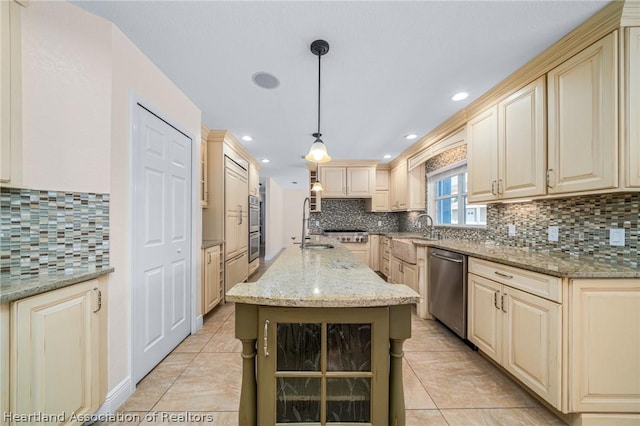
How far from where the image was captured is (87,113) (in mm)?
1464

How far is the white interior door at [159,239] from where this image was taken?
1.80 metres

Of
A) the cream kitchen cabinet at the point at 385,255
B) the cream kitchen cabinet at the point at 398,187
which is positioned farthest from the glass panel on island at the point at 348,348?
the cream kitchen cabinet at the point at 398,187

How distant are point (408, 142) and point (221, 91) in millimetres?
2853

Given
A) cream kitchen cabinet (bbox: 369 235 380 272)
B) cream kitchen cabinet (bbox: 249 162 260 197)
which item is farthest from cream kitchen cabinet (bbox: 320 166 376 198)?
cream kitchen cabinet (bbox: 249 162 260 197)

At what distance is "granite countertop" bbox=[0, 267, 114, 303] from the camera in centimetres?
103

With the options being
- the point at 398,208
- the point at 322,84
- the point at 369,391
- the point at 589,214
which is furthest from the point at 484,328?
the point at 398,208

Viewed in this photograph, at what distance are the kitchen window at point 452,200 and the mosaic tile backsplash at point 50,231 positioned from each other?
3604mm

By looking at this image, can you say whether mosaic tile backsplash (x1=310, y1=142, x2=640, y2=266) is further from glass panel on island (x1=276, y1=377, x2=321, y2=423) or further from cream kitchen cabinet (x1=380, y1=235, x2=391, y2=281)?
glass panel on island (x1=276, y1=377, x2=321, y2=423)

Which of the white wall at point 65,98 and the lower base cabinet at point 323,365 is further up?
the white wall at point 65,98

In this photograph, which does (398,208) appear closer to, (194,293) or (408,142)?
(408,142)

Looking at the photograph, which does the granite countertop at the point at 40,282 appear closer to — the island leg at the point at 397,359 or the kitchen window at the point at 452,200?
the island leg at the point at 397,359

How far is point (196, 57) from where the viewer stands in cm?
184

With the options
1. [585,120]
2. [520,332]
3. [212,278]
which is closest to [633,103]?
→ [585,120]

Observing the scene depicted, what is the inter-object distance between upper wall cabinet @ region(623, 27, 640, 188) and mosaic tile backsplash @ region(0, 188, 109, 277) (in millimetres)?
3055
